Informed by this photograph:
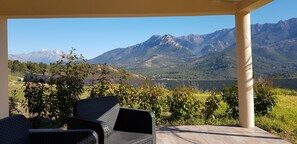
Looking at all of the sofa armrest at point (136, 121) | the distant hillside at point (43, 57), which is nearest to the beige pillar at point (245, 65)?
the sofa armrest at point (136, 121)

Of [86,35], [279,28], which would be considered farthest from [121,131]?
[279,28]

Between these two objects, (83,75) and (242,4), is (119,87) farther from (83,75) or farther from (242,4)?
(242,4)

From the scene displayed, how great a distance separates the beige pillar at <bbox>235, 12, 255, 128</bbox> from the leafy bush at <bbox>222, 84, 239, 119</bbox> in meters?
0.79

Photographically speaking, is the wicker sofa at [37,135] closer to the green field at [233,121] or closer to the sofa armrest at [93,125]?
the sofa armrest at [93,125]

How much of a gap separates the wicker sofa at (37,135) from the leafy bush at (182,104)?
3770 millimetres

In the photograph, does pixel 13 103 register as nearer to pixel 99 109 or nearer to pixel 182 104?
pixel 99 109

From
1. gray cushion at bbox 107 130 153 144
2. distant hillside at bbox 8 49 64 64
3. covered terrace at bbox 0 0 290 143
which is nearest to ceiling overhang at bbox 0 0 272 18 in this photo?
covered terrace at bbox 0 0 290 143

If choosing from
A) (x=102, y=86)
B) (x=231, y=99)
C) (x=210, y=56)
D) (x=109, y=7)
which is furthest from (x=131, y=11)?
(x=210, y=56)

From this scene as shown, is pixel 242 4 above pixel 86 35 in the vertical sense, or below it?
below

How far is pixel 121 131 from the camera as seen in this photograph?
11.7 ft

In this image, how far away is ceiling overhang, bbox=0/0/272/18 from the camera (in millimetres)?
5031

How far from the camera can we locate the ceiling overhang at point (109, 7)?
5.03m

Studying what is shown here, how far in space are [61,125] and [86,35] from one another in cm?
5511

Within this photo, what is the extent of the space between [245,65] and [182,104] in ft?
4.85
